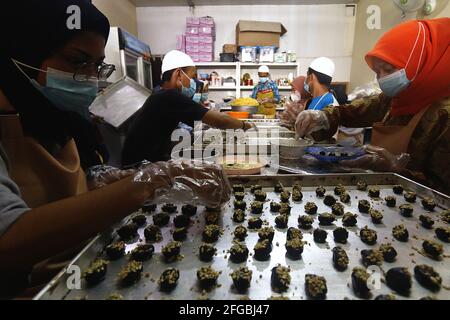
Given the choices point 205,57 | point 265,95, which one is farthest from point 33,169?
point 205,57

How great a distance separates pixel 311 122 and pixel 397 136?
0.55 meters

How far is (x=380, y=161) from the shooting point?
1516mm

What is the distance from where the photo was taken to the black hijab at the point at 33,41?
2.97 ft

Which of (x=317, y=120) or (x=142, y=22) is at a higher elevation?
(x=142, y=22)

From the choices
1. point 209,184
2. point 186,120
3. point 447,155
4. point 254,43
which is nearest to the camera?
point 209,184

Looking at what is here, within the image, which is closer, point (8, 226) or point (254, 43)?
point (8, 226)

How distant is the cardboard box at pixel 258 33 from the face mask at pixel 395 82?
13.5 ft

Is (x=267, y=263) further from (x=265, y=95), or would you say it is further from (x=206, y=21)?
(x=206, y=21)

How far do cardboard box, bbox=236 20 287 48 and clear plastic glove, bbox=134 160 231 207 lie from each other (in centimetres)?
493

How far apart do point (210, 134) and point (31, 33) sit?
1.70 metres

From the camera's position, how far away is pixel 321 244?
89 centimetres

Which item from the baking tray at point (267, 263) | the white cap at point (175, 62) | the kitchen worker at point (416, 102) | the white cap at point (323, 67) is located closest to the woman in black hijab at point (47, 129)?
the baking tray at point (267, 263)
